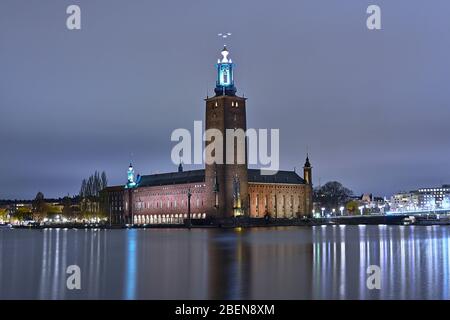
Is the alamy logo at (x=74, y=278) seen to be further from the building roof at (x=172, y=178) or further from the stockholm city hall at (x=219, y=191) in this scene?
the building roof at (x=172, y=178)

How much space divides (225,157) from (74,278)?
6438 cm

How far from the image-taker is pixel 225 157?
85500 millimetres

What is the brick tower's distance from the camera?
85.6 meters

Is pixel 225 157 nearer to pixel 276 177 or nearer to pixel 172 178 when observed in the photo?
pixel 276 177

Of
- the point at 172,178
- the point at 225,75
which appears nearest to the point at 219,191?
the point at 225,75

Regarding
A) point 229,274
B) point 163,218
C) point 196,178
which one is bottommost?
point 229,274

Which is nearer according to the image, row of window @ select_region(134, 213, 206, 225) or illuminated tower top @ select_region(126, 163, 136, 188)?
row of window @ select_region(134, 213, 206, 225)

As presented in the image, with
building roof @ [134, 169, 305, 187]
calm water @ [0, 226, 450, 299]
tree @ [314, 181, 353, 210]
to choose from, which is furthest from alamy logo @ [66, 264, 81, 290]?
tree @ [314, 181, 353, 210]

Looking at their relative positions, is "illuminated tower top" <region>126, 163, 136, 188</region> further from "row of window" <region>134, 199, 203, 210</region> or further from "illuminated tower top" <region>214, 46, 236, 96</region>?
"illuminated tower top" <region>214, 46, 236, 96</region>

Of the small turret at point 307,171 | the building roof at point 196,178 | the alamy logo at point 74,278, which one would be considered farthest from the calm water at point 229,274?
the small turret at point 307,171

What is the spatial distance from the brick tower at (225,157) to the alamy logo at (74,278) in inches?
2369
